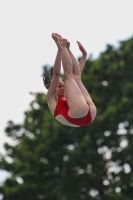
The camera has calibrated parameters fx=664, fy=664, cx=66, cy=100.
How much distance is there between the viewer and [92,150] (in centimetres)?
3519

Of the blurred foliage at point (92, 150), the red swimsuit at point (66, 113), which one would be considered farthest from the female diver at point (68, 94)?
the blurred foliage at point (92, 150)

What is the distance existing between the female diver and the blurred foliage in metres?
23.2

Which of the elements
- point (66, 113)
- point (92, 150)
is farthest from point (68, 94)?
point (92, 150)

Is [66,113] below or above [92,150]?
below

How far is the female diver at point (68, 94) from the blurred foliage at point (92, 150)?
23.2 metres

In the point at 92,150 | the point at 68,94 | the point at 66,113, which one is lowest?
the point at 66,113

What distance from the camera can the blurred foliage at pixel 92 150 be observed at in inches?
1400

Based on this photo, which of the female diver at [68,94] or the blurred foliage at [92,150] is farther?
the blurred foliage at [92,150]

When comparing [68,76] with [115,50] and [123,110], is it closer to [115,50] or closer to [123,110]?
[123,110]

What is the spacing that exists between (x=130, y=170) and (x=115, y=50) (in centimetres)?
697

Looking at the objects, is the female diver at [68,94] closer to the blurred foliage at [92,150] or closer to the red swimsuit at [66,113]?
the red swimsuit at [66,113]

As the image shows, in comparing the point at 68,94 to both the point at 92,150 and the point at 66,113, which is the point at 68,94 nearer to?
the point at 66,113

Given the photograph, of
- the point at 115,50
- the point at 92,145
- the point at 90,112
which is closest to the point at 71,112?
the point at 90,112

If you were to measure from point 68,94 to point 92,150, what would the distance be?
24235 mm
